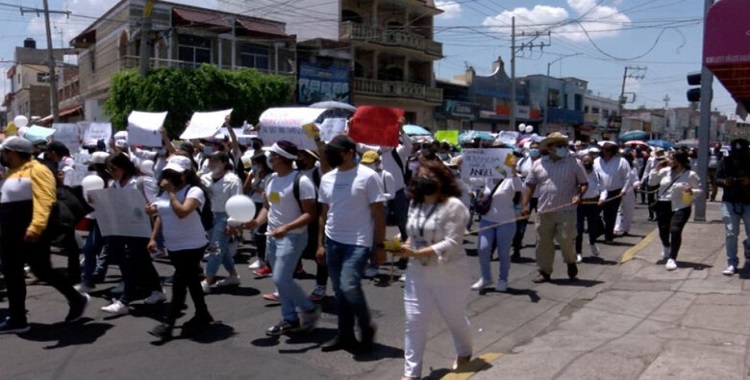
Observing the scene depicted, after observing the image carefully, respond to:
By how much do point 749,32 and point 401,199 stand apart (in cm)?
504

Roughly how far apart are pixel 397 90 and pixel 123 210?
3430 cm

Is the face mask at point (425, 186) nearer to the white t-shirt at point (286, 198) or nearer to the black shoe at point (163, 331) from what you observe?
the white t-shirt at point (286, 198)

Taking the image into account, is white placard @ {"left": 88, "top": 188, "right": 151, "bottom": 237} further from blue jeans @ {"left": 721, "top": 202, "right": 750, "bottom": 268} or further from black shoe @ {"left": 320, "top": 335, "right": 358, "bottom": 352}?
blue jeans @ {"left": 721, "top": 202, "right": 750, "bottom": 268}

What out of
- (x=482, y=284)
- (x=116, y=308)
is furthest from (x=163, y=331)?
(x=482, y=284)

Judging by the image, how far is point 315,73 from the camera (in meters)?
34.8

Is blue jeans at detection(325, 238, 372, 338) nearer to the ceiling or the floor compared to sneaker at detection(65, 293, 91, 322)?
nearer to the ceiling

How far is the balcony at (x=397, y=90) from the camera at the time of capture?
38875 mm

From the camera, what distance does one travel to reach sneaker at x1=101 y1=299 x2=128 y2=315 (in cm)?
705

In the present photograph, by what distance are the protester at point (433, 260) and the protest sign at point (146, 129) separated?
20.7 ft

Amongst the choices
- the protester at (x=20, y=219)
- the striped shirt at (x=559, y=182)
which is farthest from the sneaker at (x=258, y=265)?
the striped shirt at (x=559, y=182)

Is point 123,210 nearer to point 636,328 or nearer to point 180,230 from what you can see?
point 180,230

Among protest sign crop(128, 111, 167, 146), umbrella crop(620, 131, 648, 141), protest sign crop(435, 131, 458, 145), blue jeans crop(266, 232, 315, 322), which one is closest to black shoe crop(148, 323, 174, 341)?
blue jeans crop(266, 232, 315, 322)

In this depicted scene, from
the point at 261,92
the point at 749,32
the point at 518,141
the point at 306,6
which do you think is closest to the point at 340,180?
the point at 749,32

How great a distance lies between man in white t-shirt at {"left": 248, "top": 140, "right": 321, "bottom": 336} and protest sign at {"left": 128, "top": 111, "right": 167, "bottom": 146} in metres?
4.40
